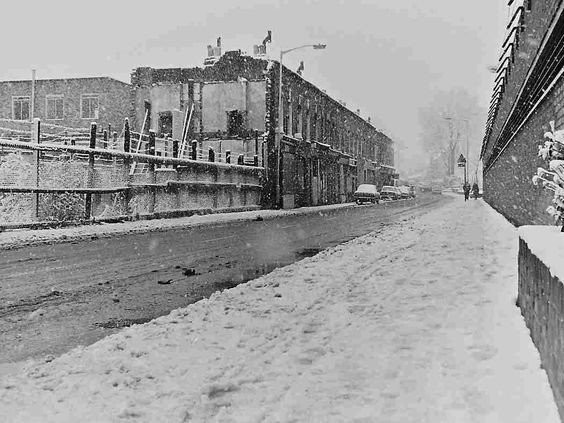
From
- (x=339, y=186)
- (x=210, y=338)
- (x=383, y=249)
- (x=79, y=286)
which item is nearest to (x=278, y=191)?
(x=339, y=186)

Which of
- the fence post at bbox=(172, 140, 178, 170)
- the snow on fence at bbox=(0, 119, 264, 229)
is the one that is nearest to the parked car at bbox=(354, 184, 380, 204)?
the snow on fence at bbox=(0, 119, 264, 229)

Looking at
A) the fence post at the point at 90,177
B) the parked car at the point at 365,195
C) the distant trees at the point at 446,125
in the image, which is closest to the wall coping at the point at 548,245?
the fence post at the point at 90,177

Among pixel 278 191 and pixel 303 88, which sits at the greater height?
pixel 303 88

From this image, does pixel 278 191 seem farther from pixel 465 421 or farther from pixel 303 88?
pixel 465 421

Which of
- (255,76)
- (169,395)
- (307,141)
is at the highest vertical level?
(255,76)

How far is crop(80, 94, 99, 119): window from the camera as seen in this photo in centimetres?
4197

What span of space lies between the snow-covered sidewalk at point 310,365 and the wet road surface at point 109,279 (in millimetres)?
507

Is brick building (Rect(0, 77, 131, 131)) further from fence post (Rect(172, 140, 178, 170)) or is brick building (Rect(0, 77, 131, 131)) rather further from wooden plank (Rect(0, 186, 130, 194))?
wooden plank (Rect(0, 186, 130, 194))

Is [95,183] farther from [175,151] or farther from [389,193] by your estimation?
[389,193]

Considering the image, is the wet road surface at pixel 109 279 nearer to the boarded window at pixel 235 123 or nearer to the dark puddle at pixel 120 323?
the dark puddle at pixel 120 323

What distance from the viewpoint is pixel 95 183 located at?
18.1 metres

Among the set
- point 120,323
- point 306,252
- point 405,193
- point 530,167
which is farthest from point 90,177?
point 405,193

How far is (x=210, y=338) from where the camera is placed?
14.7 ft

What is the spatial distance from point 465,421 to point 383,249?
7770 mm
